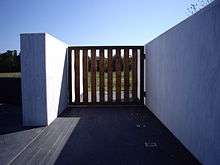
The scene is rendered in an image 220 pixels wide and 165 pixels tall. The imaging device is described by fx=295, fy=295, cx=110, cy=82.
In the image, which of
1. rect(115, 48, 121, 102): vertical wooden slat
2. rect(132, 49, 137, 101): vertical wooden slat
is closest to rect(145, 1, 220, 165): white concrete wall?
rect(132, 49, 137, 101): vertical wooden slat

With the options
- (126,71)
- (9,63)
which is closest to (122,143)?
(126,71)

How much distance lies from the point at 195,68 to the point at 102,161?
6.83 feet

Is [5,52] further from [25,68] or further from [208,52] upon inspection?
[208,52]

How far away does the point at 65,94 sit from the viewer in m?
10.5

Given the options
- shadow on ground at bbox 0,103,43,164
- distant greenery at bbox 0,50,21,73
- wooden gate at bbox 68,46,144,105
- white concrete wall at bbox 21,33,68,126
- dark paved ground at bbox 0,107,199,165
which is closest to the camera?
dark paved ground at bbox 0,107,199,165

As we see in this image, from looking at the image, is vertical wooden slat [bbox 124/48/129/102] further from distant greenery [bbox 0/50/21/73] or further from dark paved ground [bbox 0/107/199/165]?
distant greenery [bbox 0/50/21/73]

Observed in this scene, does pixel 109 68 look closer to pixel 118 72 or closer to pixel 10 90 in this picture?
pixel 118 72

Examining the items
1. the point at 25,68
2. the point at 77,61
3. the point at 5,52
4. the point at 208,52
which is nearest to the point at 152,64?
the point at 77,61

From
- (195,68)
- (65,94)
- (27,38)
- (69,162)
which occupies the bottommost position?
(69,162)

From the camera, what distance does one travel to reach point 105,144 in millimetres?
5684

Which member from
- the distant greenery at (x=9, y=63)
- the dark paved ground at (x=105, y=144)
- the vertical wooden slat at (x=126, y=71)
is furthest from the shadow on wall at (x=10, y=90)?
the distant greenery at (x=9, y=63)

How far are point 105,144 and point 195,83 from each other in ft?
6.95

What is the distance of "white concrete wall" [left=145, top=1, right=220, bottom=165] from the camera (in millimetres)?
3811

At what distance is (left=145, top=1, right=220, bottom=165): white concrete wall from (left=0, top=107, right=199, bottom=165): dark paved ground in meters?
0.37
